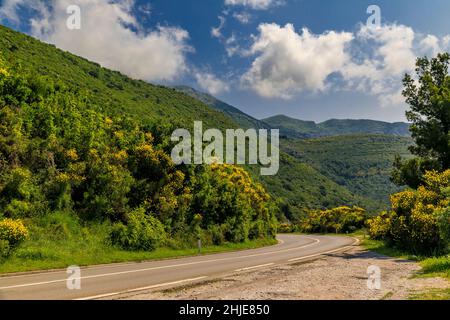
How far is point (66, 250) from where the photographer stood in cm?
1922

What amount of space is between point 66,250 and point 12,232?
3471 mm

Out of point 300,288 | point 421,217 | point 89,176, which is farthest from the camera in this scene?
point 89,176

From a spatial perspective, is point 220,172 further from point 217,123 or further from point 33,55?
point 217,123

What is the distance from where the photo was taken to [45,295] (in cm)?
1027

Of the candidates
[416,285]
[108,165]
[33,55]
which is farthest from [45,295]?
[33,55]

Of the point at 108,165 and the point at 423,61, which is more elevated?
the point at 423,61

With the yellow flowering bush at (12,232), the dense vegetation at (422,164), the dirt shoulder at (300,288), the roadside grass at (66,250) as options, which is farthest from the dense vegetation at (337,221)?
the yellow flowering bush at (12,232)

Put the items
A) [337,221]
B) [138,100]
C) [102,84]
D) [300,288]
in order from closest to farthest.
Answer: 1. [300,288]
2. [102,84]
3. [138,100]
4. [337,221]

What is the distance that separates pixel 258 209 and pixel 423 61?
23796 mm

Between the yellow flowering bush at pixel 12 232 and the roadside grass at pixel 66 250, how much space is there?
0.61 meters

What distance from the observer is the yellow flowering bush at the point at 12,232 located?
1616 centimetres

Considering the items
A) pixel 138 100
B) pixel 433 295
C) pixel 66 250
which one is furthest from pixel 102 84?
pixel 433 295

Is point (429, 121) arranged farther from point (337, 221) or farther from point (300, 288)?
point (337, 221)
